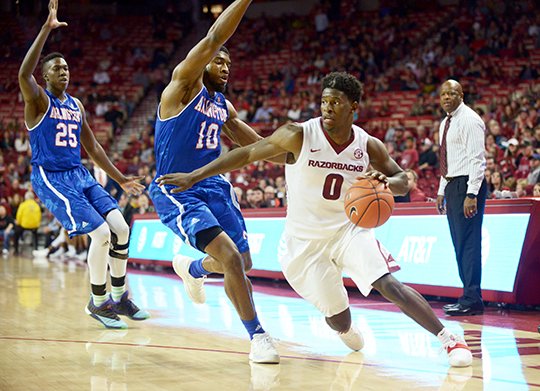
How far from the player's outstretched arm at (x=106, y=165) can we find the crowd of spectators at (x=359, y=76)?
5.65 metres

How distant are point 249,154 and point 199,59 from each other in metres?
0.77

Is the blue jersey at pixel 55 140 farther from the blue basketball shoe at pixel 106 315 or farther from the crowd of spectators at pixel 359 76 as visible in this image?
the crowd of spectators at pixel 359 76

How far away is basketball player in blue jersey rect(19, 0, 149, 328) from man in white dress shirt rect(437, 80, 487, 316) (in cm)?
296

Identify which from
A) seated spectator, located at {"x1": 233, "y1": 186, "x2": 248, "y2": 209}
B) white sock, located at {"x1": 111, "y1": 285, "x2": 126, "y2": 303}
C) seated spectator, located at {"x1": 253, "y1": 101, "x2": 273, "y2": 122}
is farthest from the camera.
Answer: seated spectator, located at {"x1": 253, "y1": 101, "x2": 273, "y2": 122}

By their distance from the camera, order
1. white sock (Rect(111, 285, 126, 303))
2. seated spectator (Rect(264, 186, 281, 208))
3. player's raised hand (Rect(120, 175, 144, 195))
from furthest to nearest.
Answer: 1. seated spectator (Rect(264, 186, 281, 208))
2. player's raised hand (Rect(120, 175, 144, 195))
3. white sock (Rect(111, 285, 126, 303))

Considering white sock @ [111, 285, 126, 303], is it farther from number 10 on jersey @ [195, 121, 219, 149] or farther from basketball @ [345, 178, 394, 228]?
basketball @ [345, 178, 394, 228]

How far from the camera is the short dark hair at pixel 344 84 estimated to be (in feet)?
16.3

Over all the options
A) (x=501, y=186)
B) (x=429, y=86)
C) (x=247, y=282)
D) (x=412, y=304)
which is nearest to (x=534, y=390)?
(x=412, y=304)

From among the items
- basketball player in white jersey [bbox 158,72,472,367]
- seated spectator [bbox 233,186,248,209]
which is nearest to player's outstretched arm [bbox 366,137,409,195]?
basketball player in white jersey [bbox 158,72,472,367]

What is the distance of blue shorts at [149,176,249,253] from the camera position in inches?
208

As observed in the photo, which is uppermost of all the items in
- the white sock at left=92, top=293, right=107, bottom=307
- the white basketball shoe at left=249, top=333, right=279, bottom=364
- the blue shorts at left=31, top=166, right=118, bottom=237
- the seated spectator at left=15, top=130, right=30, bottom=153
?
the blue shorts at left=31, top=166, right=118, bottom=237

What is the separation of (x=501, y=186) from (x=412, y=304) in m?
6.76

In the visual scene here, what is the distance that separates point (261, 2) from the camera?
2850 cm

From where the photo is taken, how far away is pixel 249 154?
487cm
